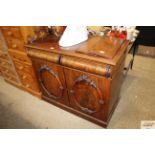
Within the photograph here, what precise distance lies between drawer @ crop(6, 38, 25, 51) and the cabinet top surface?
12cm

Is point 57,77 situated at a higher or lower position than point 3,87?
higher

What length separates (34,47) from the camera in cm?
140

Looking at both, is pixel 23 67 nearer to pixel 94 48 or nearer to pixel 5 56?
pixel 5 56

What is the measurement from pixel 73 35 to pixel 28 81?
98 centimetres

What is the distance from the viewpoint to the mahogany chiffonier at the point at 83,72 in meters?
1.12

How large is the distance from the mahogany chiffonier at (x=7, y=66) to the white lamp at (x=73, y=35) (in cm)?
82

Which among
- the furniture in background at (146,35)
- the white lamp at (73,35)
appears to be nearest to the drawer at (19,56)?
the white lamp at (73,35)

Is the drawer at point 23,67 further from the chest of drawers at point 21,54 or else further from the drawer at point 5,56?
the drawer at point 5,56

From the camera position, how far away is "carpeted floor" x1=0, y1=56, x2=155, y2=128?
5.25 feet

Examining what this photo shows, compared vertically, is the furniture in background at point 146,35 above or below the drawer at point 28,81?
above
